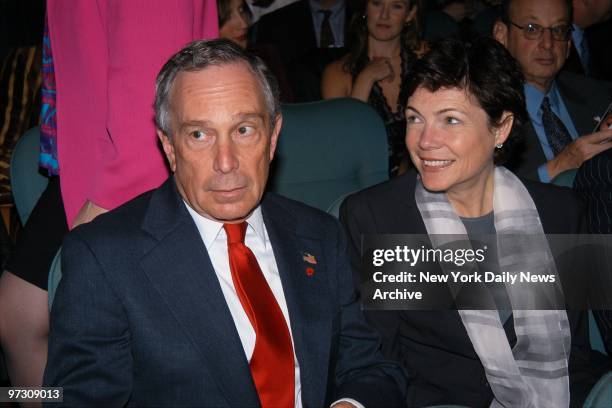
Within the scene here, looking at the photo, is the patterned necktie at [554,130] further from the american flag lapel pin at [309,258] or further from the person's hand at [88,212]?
the person's hand at [88,212]

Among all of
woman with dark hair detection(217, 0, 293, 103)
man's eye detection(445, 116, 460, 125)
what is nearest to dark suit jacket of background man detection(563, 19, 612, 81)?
woman with dark hair detection(217, 0, 293, 103)

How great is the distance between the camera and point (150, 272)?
1.67m

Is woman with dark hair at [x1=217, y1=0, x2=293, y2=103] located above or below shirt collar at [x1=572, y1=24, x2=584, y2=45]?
above

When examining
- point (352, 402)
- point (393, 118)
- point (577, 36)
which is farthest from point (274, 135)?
point (577, 36)

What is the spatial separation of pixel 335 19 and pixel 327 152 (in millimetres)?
3086

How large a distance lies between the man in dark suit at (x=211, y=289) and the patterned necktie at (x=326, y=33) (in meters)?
3.90

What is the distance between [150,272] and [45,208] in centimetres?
49

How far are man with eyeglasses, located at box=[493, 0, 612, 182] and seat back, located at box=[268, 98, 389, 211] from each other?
80 cm

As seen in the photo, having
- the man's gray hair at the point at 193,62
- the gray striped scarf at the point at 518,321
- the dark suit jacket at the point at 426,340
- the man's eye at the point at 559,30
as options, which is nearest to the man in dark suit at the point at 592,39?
the man's eye at the point at 559,30

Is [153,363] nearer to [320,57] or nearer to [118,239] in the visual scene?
[118,239]

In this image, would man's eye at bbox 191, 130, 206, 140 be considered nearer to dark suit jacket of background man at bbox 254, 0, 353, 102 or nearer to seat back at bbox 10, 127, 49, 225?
seat back at bbox 10, 127, 49, 225

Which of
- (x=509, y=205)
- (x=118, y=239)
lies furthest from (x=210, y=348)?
(x=509, y=205)

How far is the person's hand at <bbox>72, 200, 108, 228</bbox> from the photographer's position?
5.98 ft

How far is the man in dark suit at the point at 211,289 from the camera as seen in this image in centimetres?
161
